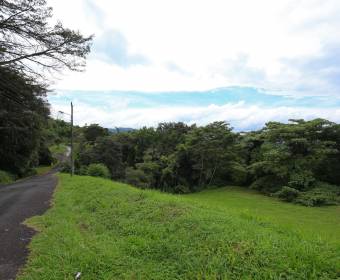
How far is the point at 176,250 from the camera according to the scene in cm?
554

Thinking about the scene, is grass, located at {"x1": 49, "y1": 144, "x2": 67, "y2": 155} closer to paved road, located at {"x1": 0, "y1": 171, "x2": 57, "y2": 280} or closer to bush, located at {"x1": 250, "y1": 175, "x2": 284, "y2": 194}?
bush, located at {"x1": 250, "y1": 175, "x2": 284, "y2": 194}

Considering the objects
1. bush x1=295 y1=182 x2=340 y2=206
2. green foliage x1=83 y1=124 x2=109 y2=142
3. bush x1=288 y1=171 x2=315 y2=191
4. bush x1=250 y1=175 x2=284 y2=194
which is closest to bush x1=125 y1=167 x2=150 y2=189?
bush x1=250 y1=175 x2=284 y2=194

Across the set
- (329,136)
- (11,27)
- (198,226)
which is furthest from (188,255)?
(329,136)

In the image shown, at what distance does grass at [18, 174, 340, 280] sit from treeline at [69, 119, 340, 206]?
16.9m

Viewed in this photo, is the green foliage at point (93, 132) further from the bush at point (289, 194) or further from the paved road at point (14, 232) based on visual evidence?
the paved road at point (14, 232)

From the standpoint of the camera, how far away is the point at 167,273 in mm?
4898

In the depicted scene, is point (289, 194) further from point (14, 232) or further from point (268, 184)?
point (14, 232)

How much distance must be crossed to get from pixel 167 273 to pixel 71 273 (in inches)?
61.8

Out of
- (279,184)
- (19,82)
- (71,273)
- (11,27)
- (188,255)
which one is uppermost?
(11,27)

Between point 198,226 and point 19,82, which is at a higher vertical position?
point 19,82

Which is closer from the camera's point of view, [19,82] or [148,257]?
[148,257]

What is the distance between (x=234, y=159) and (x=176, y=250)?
2869 cm

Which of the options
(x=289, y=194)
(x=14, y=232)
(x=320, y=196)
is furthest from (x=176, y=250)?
(x=289, y=194)

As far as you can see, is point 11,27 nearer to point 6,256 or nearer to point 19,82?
point 19,82
